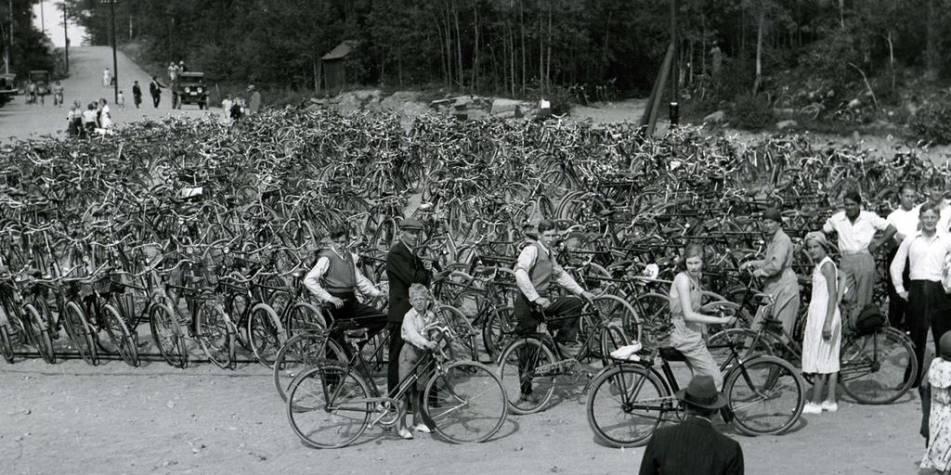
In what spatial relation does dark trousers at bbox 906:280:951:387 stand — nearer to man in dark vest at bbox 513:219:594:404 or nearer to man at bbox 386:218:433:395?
man in dark vest at bbox 513:219:594:404

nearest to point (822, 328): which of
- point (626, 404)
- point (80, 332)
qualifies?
point (626, 404)

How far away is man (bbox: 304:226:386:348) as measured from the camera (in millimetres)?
8047

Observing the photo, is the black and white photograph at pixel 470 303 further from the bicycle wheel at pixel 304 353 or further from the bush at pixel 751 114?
Answer: the bush at pixel 751 114

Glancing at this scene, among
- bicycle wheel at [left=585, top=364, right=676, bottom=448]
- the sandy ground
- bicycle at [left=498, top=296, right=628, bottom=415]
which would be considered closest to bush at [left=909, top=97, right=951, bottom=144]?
the sandy ground

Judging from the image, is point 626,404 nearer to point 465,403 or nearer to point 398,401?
point 465,403

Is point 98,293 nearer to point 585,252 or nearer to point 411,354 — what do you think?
point 411,354

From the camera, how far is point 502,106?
2902 cm

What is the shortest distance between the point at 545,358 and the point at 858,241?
308 cm

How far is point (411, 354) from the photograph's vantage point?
7.26 meters

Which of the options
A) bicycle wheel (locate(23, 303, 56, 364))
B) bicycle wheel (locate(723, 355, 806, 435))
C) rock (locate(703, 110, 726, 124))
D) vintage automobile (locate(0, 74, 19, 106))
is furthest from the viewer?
vintage automobile (locate(0, 74, 19, 106))

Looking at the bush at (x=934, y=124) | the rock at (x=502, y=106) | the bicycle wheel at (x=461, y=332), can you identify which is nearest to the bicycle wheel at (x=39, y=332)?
the bicycle wheel at (x=461, y=332)

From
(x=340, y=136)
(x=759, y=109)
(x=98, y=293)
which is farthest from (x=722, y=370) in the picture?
(x=759, y=109)

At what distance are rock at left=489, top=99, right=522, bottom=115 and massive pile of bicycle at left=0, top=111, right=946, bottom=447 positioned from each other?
11.5m

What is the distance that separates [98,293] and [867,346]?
6.51 m
